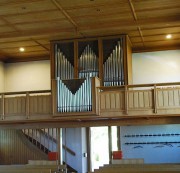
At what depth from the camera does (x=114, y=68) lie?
12.4m

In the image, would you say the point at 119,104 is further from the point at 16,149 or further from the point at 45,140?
the point at 16,149

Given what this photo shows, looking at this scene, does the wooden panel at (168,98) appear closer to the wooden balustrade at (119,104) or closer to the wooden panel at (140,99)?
the wooden balustrade at (119,104)

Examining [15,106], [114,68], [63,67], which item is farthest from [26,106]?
[114,68]

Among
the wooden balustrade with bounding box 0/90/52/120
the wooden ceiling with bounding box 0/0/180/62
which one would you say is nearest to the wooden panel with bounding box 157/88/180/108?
the wooden ceiling with bounding box 0/0/180/62

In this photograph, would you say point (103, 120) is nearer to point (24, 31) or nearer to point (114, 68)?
point (114, 68)

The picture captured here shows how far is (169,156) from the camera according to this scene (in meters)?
14.5

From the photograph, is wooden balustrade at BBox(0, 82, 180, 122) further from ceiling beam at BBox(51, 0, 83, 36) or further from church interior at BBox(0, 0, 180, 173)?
ceiling beam at BBox(51, 0, 83, 36)

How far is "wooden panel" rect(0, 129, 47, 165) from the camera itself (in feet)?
48.4

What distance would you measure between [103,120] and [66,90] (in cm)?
171

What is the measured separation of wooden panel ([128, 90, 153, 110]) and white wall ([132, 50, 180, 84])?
145 inches

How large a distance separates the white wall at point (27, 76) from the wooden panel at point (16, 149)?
2.09m

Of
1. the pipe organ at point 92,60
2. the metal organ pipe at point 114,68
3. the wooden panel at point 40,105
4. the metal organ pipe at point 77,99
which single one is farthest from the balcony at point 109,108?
the pipe organ at point 92,60

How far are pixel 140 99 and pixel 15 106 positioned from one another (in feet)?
13.7

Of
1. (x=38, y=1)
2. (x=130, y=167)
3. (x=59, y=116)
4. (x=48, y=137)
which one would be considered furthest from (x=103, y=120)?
(x=38, y=1)
